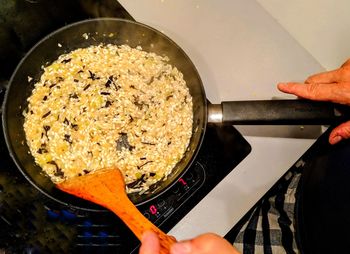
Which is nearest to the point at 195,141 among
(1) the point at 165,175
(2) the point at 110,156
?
(1) the point at 165,175

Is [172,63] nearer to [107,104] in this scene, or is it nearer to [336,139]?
[107,104]

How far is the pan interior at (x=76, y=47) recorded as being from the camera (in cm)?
129

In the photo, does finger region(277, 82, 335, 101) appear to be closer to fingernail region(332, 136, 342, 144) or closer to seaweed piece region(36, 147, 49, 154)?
fingernail region(332, 136, 342, 144)

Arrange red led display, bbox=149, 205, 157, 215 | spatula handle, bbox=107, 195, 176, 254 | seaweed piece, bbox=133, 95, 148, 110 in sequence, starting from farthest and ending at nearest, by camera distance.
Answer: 1. seaweed piece, bbox=133, 95, 148, 110
2. red led display, bbox=149, 205, 157, 215
3. spatula handle, bbox=107, 195, 176, 254

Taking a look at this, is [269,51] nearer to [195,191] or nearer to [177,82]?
[177,82]

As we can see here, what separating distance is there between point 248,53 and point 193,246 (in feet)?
2.89

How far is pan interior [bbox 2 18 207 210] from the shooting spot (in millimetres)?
1290

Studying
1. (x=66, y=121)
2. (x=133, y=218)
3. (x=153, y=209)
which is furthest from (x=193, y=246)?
(x=66, y=121)

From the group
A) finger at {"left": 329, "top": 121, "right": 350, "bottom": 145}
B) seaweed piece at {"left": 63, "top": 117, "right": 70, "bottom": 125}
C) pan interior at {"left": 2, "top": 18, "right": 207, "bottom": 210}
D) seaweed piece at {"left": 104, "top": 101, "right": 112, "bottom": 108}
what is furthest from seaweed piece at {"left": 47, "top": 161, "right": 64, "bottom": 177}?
finger at {"left": 329, "top": 121, "right": 350, "bottom": 145}

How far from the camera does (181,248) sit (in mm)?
861

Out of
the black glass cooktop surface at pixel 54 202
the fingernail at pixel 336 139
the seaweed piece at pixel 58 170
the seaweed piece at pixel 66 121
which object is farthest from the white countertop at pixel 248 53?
the seaweed piece at pixel 58 170

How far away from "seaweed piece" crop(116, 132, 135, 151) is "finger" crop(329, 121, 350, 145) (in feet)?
2.10

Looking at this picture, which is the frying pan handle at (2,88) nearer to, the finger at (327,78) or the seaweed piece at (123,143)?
the seaweed piece at (123,143)

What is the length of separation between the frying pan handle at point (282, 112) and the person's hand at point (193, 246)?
15.2 inches
